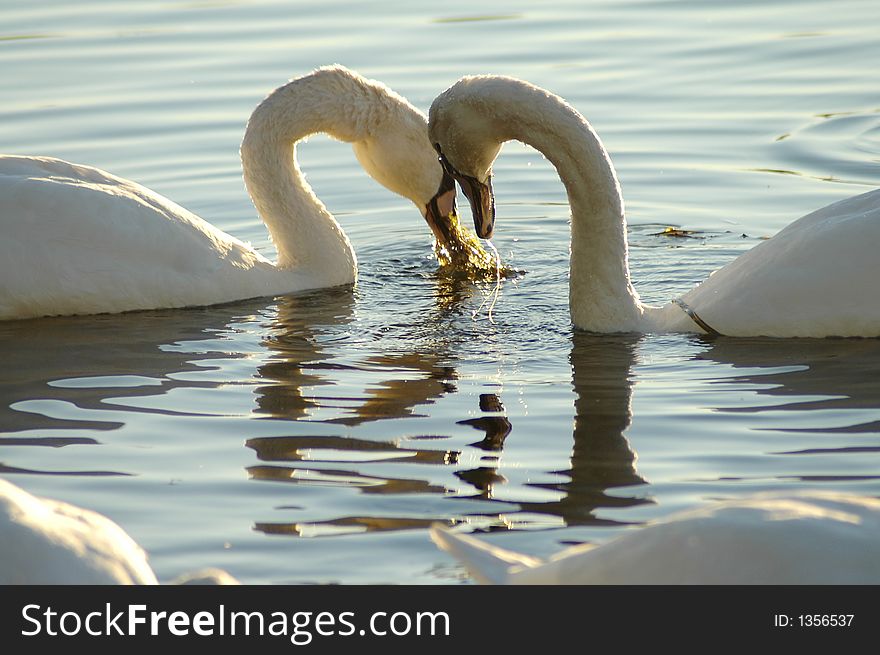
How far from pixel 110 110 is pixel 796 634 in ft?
33.9

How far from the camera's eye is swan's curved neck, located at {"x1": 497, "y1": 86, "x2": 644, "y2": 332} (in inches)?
293

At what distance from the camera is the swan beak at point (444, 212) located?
Result: 30.9ft

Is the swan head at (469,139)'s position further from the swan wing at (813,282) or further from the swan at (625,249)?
the swan wing at (813,282)

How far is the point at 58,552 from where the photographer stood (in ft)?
12.7

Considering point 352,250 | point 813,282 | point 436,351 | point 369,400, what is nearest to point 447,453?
point 369,400

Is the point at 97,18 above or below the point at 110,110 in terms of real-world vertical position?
above

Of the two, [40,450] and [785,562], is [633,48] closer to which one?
[40,450]

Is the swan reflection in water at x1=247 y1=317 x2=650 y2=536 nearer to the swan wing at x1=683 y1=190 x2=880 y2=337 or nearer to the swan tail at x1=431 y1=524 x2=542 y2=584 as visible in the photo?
the swan wing at x1=683 y1=190 x2=880 y2=337

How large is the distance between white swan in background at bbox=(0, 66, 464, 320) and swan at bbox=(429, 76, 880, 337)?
1.45m

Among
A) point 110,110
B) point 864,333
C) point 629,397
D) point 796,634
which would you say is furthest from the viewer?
point 110,110

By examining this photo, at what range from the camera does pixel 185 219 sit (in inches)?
335

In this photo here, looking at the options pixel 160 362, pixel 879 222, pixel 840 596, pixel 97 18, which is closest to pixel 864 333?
pixel 879 222

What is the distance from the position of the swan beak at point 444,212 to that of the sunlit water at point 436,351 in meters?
0.28

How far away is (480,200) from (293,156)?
1.86 m
